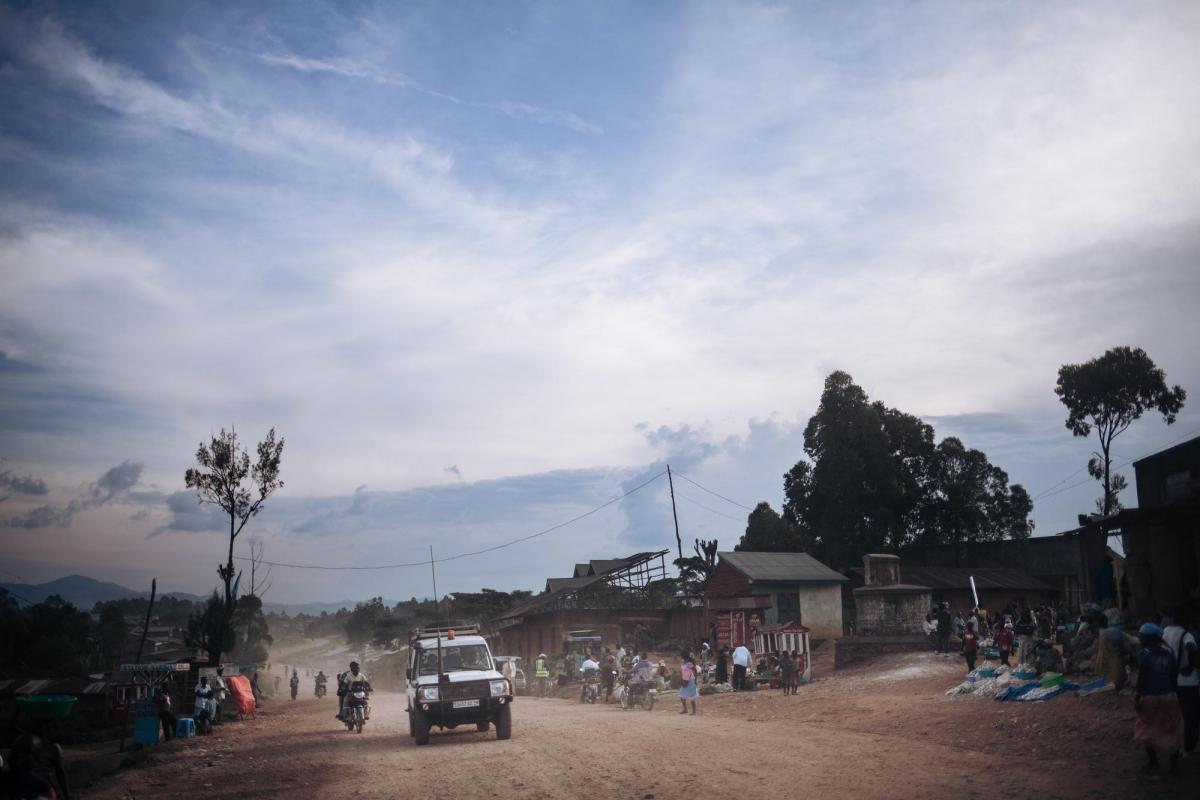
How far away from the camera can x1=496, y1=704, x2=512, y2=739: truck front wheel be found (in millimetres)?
18781

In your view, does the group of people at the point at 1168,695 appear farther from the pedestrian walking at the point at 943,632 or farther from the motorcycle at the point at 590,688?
the motorcycle at the point at 590,688

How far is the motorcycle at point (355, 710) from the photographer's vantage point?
23.3 metres

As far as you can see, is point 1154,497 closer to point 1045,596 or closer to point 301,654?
point 1045,596

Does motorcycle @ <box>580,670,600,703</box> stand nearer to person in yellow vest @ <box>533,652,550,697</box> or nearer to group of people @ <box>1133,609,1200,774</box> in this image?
person in yellow vest @ <box>533,652,550,697</box>

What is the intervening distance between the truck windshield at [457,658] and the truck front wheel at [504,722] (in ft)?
4.94

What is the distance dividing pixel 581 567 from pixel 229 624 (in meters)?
36.4


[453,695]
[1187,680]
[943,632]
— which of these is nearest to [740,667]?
[943,632]

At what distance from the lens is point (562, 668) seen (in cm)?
3944

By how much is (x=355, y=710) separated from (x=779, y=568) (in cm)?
2882

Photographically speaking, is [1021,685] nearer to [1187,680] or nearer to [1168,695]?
[1187,680]

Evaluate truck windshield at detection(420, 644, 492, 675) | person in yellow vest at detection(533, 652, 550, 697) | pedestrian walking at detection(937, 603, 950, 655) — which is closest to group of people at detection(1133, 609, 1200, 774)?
truck windshield at detection(420, 644, 492, 675)

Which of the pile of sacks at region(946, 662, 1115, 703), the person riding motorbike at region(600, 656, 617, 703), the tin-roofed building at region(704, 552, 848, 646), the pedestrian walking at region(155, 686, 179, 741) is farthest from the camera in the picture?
the tin-roofed building at region(704, 552, 848, 646)

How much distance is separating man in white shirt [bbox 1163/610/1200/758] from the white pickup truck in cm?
1197

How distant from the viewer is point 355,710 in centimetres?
2334
